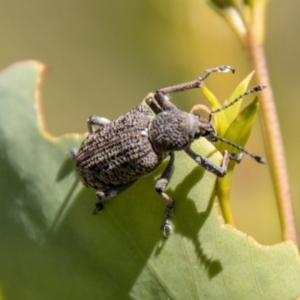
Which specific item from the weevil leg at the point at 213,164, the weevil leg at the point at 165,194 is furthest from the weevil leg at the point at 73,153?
the weevil leg at the point at 213,164

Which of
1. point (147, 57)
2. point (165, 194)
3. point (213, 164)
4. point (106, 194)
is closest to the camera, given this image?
point (213, 164)

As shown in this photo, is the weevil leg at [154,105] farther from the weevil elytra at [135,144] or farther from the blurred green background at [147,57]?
the blurred green background at [147,57]

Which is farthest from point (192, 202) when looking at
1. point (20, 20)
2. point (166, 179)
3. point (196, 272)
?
point (20, 20)

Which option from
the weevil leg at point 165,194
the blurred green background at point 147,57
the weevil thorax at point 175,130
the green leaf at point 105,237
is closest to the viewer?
the green leaf at point 105,237

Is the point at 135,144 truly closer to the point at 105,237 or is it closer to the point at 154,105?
the point at 154,105

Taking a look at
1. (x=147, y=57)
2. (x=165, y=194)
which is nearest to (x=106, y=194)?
(x=165, y=194)

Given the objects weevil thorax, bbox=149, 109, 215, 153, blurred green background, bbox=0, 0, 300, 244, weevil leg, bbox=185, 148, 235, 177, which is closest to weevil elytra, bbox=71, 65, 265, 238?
weevil thorax, bbox=149, 109, 215, 153

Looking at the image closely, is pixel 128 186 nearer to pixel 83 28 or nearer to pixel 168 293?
pixel 168 293
